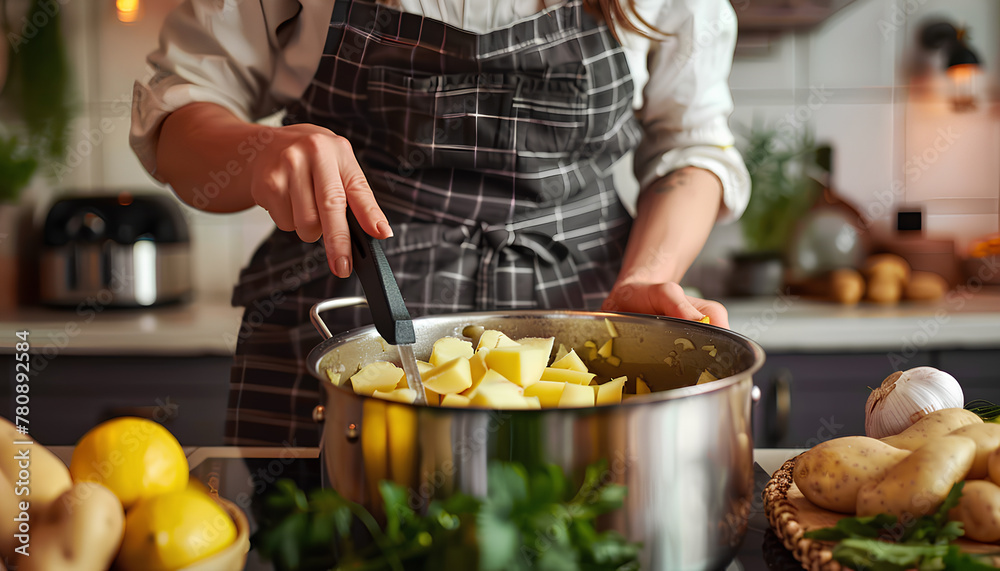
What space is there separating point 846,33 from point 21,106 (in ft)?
8.52

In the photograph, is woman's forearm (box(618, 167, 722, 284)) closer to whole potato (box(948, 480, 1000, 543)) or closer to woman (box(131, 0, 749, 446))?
woman (box(131, 0, 749, 446))

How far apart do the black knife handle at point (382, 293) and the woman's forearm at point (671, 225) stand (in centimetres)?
43

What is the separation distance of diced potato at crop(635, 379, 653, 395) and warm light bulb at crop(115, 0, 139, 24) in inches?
86.6

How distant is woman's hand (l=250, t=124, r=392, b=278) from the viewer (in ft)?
1.97

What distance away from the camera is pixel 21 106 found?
7.16 ft

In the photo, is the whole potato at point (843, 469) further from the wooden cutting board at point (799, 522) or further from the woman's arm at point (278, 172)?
the woman's arm at point (278, 172)

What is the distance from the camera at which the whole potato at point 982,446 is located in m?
0.50

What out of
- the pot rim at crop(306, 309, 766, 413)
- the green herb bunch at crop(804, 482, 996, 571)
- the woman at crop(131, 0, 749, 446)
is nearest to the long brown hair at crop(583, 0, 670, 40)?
the woman at crop(131, 0, 749, 446)

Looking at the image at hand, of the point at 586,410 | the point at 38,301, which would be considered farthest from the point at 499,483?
the point at 38,301

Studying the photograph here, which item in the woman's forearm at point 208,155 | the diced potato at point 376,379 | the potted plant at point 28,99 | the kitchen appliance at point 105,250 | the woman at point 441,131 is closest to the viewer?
the diced potato at point 376,379

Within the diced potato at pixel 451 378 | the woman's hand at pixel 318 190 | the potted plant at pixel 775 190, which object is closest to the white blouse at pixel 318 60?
the woman's hand at pixel 318 190

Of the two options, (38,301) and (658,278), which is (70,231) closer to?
(38,301)

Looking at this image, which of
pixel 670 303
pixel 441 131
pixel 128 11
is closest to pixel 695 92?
pixel 441 131

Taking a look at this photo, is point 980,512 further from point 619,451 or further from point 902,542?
point 619,451
